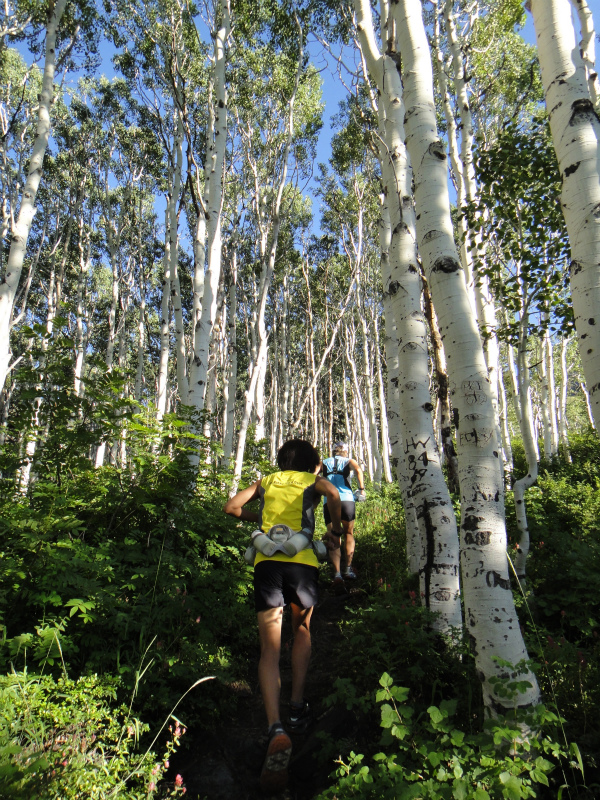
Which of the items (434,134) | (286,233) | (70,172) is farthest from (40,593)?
(70,172)

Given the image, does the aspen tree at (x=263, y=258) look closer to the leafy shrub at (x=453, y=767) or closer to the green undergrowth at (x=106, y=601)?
the green undergrowth at (x=106, y=601)

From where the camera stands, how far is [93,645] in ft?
7.91

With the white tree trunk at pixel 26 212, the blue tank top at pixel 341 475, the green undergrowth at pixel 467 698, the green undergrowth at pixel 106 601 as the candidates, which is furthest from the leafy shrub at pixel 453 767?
the white tree trunk at pixel 26 212

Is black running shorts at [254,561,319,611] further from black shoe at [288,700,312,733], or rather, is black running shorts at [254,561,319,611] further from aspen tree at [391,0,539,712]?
aspen tree at [391,0,539,712]

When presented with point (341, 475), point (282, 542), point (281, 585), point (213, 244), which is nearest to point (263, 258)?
point (213, 244)

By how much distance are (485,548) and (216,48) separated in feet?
28.0

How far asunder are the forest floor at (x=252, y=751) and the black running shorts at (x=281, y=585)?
49 centimetres

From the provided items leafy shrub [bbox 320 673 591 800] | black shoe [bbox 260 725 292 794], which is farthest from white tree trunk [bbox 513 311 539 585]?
black shoe [bbox 260 725 292 794]

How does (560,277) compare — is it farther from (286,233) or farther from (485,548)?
(286,233)

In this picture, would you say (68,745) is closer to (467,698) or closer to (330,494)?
(330,494)

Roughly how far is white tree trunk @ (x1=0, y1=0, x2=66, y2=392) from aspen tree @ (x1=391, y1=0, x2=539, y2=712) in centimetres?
563

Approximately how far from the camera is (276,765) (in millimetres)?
2051

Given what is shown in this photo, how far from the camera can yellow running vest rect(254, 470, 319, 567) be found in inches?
100.0

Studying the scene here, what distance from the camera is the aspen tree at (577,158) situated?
2.30m
